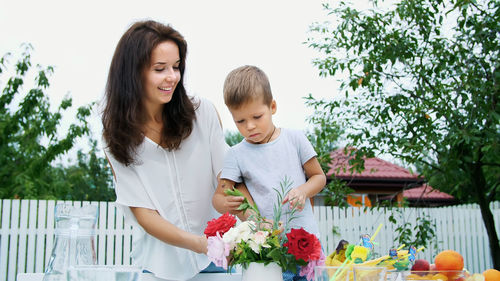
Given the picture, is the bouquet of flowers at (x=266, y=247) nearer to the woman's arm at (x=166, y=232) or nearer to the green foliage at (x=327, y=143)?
the woman's arm at (x=166, y=232)

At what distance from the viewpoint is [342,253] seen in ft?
4.74

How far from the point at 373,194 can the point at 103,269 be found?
1704cm

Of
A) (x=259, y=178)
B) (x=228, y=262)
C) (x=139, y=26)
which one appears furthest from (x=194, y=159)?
(x=228, y=262)

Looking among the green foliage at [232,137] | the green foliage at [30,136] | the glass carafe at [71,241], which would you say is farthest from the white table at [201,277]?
the green foliage at [232,137]

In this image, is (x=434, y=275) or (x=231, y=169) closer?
(x=434, y=275)

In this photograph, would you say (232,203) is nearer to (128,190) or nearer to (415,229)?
(128,190)

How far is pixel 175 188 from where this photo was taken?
2.11 metres

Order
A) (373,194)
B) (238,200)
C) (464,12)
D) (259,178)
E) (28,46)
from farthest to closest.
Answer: (373,194)
(28,46)
(464,12)
(259,178)
(238,200)

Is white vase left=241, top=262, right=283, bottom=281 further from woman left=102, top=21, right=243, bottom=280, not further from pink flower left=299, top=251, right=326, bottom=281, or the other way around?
woman left=102, top=21, right=243, bottom=280

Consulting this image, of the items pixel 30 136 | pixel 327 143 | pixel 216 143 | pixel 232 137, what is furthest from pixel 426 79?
pixel 232 137

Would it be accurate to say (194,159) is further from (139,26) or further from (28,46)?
(28,46)

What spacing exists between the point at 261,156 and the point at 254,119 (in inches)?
6.0

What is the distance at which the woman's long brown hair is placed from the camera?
2035 mm

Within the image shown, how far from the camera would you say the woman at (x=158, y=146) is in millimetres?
2014
